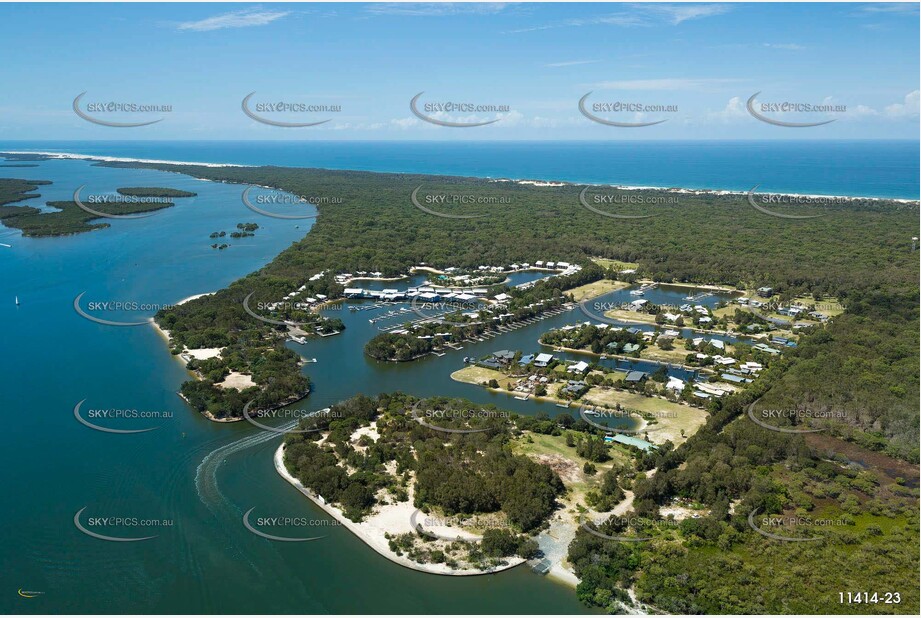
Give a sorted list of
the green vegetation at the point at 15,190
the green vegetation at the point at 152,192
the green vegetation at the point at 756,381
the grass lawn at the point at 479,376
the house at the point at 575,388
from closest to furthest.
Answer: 1. the green vegetation at the point at 756,381
2. the house at the point at 575,388
3. the grass lawn at the point at 479,376
4. the green vegetation at the point at 15,190
5. the green vegetation at the point at 152,192

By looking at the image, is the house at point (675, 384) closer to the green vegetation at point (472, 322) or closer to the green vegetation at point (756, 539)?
the green vegetation at point (756, 539)

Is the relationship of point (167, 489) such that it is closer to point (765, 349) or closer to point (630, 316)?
point (630, 316)

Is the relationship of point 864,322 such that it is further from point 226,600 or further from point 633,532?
point 226,600

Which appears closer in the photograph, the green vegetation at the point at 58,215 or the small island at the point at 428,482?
the small island at the point at 428,482

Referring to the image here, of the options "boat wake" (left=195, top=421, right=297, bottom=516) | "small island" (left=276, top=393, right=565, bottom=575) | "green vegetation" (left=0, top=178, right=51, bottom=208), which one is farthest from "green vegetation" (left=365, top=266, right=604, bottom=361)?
"green vegetation" (left=0, top=178, right=51, bottom=208)

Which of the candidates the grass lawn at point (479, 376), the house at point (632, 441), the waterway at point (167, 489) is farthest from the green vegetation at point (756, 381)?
the grass lawn at point (479, 376)

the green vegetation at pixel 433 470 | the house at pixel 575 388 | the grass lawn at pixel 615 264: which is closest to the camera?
the green vegetation at pixel 433 470

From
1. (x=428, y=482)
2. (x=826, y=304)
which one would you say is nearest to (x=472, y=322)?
(x=428, y=482)

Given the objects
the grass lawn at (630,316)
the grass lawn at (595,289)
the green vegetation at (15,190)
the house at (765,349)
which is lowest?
the house at (765,349)

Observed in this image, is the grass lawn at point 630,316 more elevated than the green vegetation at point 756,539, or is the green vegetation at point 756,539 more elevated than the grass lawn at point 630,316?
the grass lawn at point 630,316
